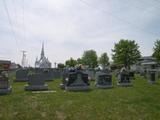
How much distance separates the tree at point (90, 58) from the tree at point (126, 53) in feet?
82.6

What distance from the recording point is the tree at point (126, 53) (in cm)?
7569

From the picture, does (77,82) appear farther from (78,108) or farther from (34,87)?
(78,108)

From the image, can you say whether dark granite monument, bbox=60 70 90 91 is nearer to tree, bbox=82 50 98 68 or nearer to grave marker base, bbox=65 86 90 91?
grave marker base, bbox=65 86 90 91

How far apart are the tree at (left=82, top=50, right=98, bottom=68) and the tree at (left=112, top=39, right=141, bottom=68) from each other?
25177mm

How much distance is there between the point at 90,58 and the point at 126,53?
2976 centimetres

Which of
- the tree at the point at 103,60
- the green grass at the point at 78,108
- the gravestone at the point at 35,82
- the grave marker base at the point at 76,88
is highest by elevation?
the tree at the point at 103,60

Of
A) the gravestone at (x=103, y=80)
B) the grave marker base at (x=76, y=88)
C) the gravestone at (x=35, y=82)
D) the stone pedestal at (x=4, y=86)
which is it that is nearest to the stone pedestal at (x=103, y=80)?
the gravestone at (x=103, y=80)

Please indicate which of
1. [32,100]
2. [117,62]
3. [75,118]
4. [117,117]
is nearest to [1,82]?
[32,100]

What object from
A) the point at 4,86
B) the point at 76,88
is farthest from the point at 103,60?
the point at 4,86

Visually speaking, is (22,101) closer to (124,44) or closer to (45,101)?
(45,101)

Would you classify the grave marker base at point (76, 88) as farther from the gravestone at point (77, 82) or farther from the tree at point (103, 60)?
the tree at point (103, 60)

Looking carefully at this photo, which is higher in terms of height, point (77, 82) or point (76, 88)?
point (77, 82)

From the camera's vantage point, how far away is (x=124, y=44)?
256ft

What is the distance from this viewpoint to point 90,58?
104562 millimetres
